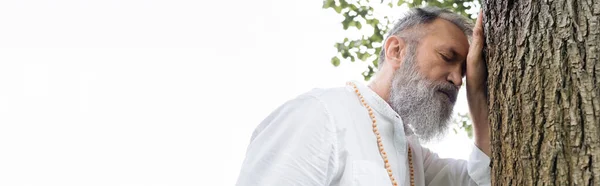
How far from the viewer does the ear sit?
314cm

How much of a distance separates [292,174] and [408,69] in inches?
33.7

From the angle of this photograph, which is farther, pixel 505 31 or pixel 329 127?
pixel 329 127

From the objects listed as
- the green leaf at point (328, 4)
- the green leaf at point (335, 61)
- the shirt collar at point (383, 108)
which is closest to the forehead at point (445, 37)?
the shirt collar at point (383, 108)

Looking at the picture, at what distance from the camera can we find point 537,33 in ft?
7.05

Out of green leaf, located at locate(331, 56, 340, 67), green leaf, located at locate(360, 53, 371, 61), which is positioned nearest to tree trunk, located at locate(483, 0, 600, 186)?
green leaf, located at locate(360, 53, 371, 61)

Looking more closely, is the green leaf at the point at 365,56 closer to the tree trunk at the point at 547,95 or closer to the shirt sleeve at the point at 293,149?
the shirt sleeve at the point at 293,149

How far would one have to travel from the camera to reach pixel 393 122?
2859mm

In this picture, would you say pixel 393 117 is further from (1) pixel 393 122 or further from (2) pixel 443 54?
(2) pixel 443 54

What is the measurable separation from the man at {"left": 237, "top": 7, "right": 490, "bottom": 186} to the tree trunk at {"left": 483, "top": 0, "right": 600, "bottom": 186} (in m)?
0.37

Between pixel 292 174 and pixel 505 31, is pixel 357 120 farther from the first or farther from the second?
pixel 505 31

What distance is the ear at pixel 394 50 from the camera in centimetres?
314

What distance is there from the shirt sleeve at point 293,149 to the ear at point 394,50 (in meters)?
0.63

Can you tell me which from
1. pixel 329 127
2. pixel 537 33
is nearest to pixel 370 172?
pixel 329 127

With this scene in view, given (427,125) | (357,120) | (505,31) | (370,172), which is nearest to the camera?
(505,31)
